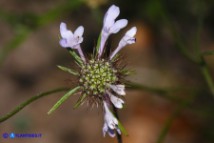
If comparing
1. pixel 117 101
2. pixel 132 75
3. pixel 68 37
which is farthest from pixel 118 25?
pixel 132 75

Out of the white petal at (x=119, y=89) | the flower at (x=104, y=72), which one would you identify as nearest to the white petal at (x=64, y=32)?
the flower at (x=104, y=72)

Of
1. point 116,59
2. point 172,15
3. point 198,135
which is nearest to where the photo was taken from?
point 116,59

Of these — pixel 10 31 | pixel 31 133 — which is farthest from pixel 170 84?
pixel 10 31

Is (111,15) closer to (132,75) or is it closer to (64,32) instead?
(64,32)

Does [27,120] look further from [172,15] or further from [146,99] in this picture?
[172,15]

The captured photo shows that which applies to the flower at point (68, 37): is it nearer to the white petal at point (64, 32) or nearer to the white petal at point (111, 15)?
the white petal at point (64, 32)

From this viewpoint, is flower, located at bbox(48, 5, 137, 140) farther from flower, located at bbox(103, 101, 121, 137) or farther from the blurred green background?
the blurred green background
